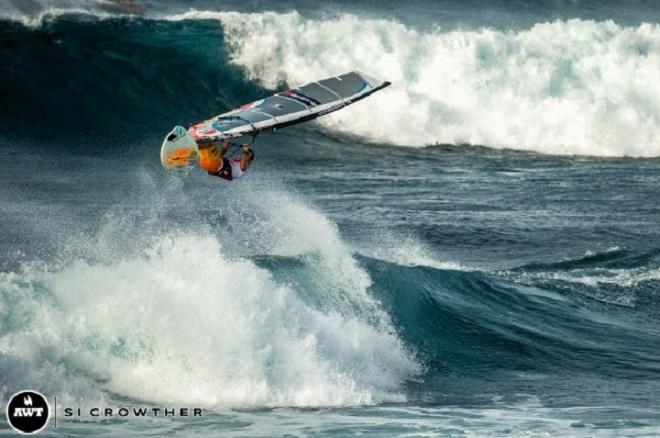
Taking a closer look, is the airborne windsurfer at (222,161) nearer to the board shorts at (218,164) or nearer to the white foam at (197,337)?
the board shorts at (218,164)

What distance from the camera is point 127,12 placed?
32344 millimetres

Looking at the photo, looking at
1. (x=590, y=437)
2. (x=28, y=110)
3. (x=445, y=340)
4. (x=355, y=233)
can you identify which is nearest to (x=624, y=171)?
(x=355, y=233)

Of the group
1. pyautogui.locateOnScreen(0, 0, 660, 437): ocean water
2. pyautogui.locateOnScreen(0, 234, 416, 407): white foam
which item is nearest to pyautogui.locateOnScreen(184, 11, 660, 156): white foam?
pyautogui.locateOnScreen(0, 0, 660, 437): ocean water

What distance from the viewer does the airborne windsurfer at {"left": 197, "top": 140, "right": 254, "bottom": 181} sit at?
1442cm

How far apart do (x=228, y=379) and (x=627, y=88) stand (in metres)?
20.0

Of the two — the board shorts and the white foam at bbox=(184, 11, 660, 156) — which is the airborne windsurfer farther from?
the white foam at bbox=(184, 11, 660, 156)

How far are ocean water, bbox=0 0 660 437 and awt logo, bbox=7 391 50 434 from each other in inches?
6.4

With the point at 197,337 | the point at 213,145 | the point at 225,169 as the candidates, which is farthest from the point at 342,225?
the point at 197,337

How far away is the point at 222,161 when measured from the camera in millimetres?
14602

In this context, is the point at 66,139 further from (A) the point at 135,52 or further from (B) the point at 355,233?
(B) the point at 355,233

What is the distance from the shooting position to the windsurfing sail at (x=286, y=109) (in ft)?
48.0

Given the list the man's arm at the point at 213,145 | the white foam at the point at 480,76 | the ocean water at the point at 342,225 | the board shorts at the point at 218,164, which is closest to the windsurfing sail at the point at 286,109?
the man's arm at the point at 213,145

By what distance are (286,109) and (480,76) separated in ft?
52.0

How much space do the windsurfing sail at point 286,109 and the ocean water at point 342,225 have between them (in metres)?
1.47
